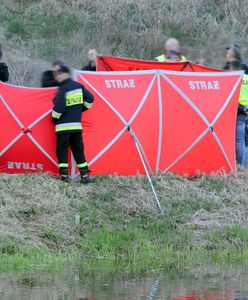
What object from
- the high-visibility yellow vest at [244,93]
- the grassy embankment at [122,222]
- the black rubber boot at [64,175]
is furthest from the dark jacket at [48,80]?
the high-visibility yellow vest at [244,93]

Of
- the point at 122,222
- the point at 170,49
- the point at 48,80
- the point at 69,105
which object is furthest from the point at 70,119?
the point at 170,49

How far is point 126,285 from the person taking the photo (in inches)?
453

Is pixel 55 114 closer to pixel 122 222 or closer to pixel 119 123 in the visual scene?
pixel 119 123

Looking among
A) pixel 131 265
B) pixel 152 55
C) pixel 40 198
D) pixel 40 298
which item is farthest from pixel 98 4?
pixel 40 298

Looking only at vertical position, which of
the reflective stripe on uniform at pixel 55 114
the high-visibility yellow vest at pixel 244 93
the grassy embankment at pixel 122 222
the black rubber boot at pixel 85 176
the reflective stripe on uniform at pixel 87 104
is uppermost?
the high-visibility yellow vest at pixel 244 93

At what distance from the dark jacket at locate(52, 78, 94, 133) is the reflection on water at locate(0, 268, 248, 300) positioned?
310 centimetres

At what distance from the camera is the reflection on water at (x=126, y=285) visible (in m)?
10.8

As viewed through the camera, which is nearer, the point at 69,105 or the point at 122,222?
the point at 122,222

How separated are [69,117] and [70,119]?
3 centimetres

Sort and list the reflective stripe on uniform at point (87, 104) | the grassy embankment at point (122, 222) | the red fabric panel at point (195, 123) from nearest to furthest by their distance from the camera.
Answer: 1. the grassy embankment at point (122, 222)
2. the reflective stripe on uniform at point (87, 104)
3. the red fabric panel at point (195, 123)

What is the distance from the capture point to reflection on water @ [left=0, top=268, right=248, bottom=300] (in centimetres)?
1082

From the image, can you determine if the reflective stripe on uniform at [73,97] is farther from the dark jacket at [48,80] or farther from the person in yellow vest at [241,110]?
the person in yellow vest at [241,110]

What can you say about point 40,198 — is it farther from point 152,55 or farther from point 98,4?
point 98,4

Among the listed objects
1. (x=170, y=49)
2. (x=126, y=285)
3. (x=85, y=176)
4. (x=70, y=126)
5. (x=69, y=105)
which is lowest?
(x=126, y=285)
